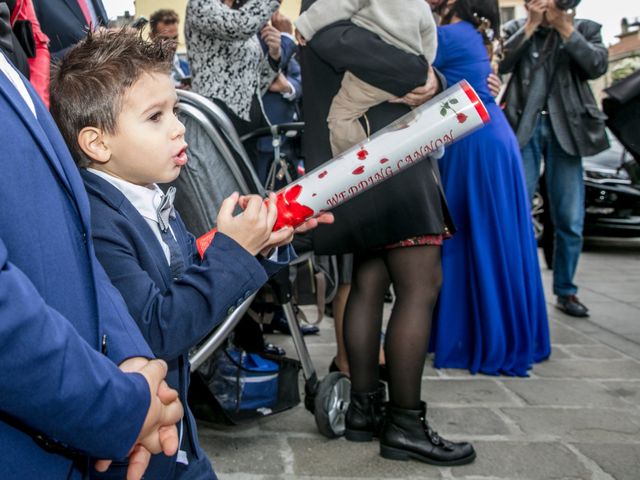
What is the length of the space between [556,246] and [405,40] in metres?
2.57

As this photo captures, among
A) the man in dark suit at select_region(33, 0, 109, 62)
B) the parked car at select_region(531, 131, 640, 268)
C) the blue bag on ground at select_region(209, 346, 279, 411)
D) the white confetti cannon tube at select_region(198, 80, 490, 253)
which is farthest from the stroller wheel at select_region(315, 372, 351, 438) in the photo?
the parked car at select_region(531, 131, 640, 268)

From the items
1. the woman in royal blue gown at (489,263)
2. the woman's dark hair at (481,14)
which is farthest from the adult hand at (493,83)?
the woman's dark hair at (481,14)

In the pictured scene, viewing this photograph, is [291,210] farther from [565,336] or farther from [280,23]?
[280,23]

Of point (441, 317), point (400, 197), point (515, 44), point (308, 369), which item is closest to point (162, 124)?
point (400, 197)

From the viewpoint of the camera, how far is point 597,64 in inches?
161

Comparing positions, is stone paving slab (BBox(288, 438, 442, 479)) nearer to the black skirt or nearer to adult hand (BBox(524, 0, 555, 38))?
the black skirt

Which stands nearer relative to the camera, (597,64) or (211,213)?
(211,213)

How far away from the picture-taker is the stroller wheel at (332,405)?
2484 mm

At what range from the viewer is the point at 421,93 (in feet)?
7.40

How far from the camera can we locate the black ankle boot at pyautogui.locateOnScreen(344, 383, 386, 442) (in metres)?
2.47

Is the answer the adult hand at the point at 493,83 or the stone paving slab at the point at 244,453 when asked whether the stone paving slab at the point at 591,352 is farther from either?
the stone paving slab at the point at 244,453

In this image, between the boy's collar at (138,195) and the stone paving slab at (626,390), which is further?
the stone paving slab at (626,390)

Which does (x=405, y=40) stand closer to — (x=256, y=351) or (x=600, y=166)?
(x=256, y=351)

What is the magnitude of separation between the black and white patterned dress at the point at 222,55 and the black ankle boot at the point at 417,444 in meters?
1.75
